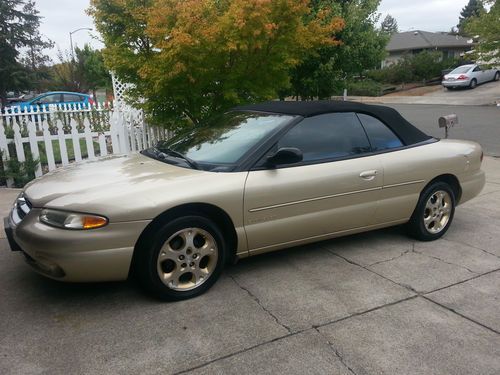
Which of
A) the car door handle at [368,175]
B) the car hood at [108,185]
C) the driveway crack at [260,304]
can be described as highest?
the car hood at [108,185]

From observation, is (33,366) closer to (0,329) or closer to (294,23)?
(0,329)

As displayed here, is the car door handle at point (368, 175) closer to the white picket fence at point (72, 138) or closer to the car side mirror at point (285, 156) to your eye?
the car side mirror at point (285, 156)

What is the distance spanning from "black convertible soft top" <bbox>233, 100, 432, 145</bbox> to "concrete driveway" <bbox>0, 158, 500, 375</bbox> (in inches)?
48.5

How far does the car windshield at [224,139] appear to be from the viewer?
391 centimetres

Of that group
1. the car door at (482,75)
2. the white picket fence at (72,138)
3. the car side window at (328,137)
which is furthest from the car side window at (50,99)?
the car door at (482,75)

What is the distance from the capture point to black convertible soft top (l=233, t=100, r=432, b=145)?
4285 millimetres

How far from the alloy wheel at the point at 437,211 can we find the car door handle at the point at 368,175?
0.86 m

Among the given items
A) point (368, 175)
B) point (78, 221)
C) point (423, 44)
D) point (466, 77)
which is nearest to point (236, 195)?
point (78, 221)

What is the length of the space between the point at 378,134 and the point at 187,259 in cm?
228

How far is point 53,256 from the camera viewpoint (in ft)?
10.2

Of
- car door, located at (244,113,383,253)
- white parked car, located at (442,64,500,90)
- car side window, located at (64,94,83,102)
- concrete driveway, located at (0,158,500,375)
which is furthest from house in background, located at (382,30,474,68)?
concrete driveway, located at (0,158,500,375)

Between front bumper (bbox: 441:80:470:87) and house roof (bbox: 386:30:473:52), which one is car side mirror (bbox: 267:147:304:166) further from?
Result: house roof (bbox: 386:30:473:52)

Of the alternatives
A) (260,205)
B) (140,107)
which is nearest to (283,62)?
(140,107)

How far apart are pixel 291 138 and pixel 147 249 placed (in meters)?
1.59
